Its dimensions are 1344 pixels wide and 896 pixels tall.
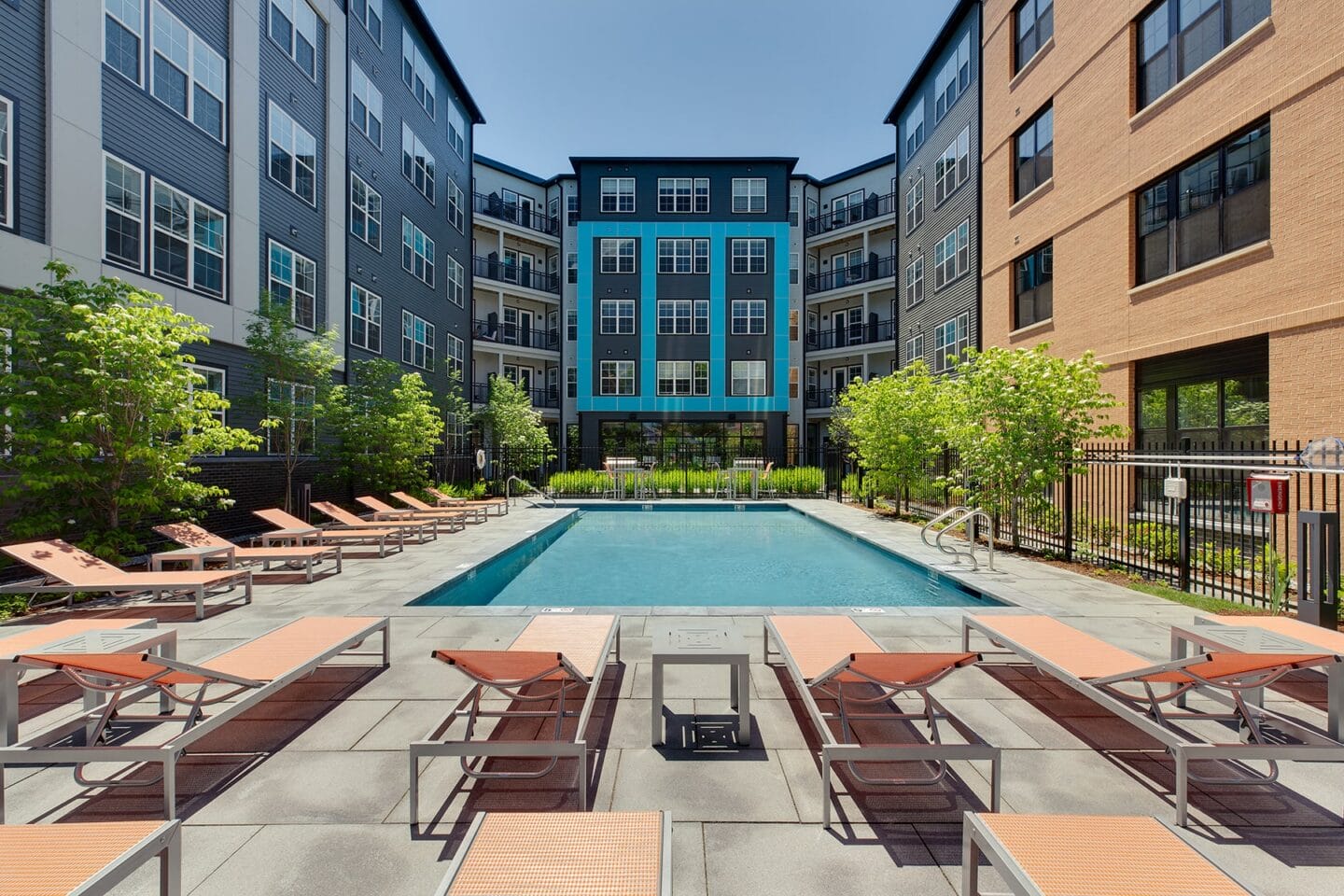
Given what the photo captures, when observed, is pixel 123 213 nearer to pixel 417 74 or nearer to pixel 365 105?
pixel 365 105

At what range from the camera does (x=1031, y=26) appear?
15734 mm

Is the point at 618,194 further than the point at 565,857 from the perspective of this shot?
Yes

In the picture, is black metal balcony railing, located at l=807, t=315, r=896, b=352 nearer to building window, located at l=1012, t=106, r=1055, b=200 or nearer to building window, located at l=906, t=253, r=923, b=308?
building window, located at l=906, t=253, r=923, b=308

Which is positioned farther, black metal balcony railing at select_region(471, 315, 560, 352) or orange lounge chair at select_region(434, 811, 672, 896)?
black metal balcony railing at select_region(471, 315, 560, 352)

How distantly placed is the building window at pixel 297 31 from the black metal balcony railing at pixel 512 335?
1515 centimetres

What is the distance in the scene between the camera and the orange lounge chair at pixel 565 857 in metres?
1.78

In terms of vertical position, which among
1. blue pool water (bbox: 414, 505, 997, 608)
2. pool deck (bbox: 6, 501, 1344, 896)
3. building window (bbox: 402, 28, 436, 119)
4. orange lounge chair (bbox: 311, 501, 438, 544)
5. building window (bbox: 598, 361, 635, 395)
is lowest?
blue pool water (bbox: 414, 505, 997, 608)

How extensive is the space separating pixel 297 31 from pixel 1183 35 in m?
19.7

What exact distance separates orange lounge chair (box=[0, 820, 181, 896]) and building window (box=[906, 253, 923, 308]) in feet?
82.2

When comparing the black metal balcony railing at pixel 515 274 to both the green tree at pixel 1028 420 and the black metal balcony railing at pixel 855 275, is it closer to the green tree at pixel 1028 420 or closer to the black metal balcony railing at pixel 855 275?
the black metal balcony railing at pixel 855 275

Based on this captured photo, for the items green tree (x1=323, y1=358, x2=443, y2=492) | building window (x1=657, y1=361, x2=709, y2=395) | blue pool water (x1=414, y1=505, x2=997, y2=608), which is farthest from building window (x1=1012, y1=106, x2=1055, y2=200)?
green tree (x1=323, y1=358, x2=443, y2=492)

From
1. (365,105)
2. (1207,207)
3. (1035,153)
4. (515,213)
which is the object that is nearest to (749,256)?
(515,213)

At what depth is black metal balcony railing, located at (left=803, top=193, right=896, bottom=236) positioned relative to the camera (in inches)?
1268

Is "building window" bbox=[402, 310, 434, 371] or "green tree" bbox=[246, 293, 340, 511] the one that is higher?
"building window" bbox=[402, 310, 434, 371]
